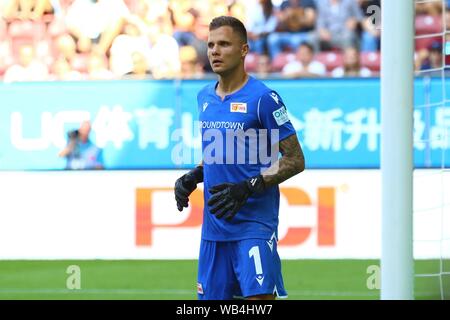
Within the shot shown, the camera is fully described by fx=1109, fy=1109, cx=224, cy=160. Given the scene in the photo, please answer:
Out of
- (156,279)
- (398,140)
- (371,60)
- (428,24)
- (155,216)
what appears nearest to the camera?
(398,140)

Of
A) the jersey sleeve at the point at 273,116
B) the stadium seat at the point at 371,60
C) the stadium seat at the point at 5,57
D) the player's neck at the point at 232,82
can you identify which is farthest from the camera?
the stadium seat at the point at 5,57

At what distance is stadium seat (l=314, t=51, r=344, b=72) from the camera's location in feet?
40.7

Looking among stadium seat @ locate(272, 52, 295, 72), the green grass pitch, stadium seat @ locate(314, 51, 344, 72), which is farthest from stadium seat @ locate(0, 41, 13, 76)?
stadium seat @ locate(314, 51, 344, 72)

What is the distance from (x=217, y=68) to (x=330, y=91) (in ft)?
19.8

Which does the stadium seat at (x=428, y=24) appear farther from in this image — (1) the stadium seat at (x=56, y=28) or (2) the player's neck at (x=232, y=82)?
(2) the player's neck at (x=232, y=82)

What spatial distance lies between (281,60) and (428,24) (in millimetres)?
1782

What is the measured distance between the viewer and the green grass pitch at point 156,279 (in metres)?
8.95

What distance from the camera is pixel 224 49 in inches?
216

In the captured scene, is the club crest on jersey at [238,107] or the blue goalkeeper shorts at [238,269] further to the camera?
the club crest on jersey at [238,107]

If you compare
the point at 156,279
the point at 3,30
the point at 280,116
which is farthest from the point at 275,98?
the point at 3,30

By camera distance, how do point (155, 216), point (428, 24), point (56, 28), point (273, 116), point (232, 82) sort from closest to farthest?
point (273, 116), point (232, 82), point (155, 216), point (56, 28), point (428, 24)

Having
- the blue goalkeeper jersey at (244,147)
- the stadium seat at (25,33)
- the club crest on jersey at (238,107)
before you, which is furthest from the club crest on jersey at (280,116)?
the stadium seat at (25,33)

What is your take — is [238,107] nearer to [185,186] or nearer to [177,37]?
[185,186]
